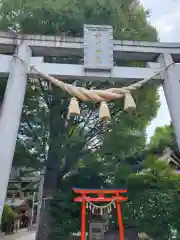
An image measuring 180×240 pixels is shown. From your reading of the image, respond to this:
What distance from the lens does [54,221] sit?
7.19 m

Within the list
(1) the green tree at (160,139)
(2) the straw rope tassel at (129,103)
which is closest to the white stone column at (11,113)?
(2) the straw rope tassel at (129,103)

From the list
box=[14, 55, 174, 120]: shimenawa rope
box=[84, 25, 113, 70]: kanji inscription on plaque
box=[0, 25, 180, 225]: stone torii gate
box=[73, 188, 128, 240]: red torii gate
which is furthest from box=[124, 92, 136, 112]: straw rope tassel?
box=[73, 188, 128, 240]: red torii gate

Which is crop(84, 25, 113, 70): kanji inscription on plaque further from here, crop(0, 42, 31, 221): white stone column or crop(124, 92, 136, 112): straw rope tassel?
crop(0, 42, 31, 221): white stone column

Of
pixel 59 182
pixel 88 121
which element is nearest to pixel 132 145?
pixel 88 121

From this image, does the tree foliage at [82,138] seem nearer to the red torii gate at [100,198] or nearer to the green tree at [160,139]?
the green tree at [160,139]

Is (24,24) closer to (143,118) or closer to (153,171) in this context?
(143,118)

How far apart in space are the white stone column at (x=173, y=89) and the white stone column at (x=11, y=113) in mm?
2338

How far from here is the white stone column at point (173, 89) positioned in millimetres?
3995

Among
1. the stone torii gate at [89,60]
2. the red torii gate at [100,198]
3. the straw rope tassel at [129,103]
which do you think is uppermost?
the stone torii gate at [89,60]

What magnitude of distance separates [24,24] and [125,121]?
11.6 feet

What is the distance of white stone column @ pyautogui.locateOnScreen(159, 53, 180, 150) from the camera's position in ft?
13.1

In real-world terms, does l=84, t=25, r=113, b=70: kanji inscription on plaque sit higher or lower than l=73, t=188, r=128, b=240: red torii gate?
higher

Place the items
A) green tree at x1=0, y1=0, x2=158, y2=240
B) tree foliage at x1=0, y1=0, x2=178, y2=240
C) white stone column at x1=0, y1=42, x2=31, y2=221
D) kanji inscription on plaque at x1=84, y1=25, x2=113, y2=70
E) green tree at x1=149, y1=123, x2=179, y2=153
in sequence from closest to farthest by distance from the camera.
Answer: white stone column at x1=0, y1=42, x2=31, y2=221 → kanji inscription on plaque at x1=84, y1=25, x2=113, y2=70 → green tree at x1=0, y1=0, x2=158, y2=240 → tree foliage at x1=0, y1=0, x2=178, y2=240 → green tree at x1=149, y1=123, x2=179, y2=153

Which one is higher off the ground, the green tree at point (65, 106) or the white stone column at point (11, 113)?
the green tree at point (65, 106)
